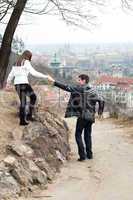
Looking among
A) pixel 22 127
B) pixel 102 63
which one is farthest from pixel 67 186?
pixel 102 63

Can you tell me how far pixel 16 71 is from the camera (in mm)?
11094

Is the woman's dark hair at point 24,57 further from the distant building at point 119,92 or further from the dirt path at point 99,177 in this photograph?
the distant building at point 119,92

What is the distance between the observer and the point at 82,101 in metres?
11.2

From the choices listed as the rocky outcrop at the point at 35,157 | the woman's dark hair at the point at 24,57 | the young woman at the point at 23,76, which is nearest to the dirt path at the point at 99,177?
the rocky outcrop at the point at 35,157

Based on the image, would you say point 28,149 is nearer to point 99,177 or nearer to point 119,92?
point 99,177

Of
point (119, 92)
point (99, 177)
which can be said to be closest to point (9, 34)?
point (99, 177)

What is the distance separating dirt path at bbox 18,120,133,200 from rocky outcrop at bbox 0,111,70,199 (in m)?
0.21

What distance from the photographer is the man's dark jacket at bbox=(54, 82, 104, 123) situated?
11.1m

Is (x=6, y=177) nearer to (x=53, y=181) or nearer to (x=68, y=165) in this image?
(x=53, y=181)

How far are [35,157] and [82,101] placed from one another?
5.80 ft

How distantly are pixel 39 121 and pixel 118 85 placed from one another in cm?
1385

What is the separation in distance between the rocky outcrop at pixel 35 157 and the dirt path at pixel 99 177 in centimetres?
21

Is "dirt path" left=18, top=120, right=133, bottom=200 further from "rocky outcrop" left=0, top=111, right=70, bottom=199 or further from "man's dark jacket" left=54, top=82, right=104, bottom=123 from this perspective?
"man's dark jacket" left=54, top=82, right=104, bottom=123

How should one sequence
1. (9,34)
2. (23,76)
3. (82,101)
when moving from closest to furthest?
(23,76) → (82,101) → (9,34)
